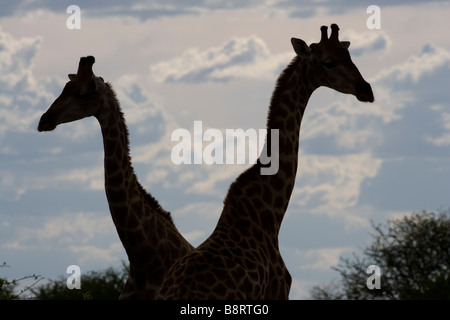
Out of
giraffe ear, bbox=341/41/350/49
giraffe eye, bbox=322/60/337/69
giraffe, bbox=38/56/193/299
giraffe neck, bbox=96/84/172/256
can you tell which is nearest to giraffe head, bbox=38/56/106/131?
giraffe, bbox=38/56/193/299

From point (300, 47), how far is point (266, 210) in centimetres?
274

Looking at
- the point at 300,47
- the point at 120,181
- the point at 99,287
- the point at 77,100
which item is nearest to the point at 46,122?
the point at 77,100

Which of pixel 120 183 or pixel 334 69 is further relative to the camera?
pixel 120 183

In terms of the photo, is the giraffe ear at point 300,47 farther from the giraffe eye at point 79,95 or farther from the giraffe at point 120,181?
the giraffe eye at point 79,95

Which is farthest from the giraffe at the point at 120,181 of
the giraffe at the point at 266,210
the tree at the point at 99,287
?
the tree at the point at 99,287

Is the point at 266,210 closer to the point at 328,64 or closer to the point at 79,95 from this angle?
the point at 328,64

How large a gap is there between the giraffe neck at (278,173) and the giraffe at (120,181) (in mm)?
1981

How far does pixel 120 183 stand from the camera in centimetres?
1427

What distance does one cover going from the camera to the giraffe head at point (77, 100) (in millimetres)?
14055

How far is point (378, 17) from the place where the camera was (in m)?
15.6

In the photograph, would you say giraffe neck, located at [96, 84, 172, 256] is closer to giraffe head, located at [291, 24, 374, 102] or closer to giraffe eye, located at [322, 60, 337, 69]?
giraffe head, located at [291, 24, 374, 102]

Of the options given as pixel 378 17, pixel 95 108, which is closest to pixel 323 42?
pixel 378 17
